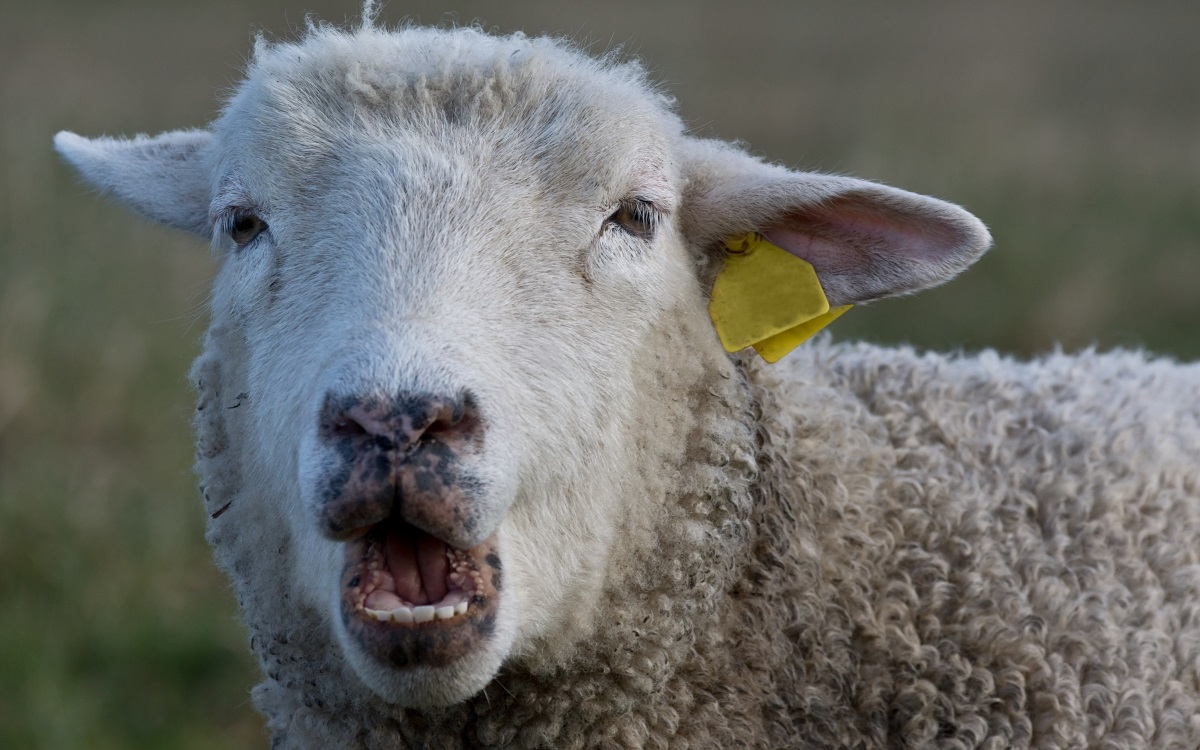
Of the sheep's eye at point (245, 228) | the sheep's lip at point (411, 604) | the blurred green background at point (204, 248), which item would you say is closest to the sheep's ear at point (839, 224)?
the blurred green background at point (204, 248)

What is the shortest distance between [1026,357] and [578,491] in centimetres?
565

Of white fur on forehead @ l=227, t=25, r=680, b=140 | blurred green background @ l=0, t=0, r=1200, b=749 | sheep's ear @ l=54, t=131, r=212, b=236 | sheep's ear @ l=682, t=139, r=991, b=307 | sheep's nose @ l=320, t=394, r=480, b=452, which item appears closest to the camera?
sheep's nose @ l=320, t=394, r=480, b=452

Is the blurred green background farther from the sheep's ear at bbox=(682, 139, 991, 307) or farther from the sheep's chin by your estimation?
the sheep's chin

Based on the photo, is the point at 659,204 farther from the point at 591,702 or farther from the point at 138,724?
the point at 138,724

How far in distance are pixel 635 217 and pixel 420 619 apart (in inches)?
38.6

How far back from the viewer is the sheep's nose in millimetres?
1870

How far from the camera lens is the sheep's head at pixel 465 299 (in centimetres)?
193

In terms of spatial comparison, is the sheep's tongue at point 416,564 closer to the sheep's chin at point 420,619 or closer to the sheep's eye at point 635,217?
the sheep's chin at point 420,619

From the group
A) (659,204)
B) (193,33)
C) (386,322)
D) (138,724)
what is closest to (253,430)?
(386,322)

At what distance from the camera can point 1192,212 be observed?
940 centimetres

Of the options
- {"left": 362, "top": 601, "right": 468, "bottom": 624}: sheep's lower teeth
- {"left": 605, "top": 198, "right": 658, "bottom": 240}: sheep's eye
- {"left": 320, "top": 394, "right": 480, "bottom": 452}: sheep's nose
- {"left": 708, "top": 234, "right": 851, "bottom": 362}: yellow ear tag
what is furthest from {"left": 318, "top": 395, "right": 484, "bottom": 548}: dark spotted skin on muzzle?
{"left": 708, "top": 234, "right": 851, "bottom": 362}: yellow ear tag

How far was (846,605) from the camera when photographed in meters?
2.58

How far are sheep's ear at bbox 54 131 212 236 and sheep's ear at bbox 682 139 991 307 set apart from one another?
119 centimetres

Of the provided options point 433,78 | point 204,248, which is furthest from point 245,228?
point 204,248
